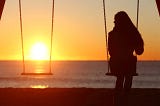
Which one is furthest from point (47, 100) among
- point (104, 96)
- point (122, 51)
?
point (122, 51)

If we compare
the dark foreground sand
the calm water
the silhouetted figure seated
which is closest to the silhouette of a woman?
the silhouetted figure seated

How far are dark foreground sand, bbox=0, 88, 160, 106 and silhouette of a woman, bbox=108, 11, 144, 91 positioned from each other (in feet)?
1.57

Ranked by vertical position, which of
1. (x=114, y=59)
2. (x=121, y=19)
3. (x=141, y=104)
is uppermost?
(x=121, y=19)

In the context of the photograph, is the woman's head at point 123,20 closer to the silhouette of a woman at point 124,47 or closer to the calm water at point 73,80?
the silhouette of a woman at point 124,47

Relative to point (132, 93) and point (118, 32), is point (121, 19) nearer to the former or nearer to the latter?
point (118, 32)

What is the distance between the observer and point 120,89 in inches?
459

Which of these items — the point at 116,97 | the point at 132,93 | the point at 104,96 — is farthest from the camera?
the point at 132,93

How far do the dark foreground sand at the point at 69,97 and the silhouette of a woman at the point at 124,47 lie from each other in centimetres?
48

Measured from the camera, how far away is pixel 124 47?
11.6 metres

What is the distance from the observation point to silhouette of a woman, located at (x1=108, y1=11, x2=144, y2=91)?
11.6 meters

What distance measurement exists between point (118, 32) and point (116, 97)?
1194mm

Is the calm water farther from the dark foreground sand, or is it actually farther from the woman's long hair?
the woman's long hair

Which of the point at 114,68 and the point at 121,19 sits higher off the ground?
the point at 121,19

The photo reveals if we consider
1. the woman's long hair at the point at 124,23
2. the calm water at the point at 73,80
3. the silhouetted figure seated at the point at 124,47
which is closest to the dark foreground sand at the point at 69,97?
the silhouetted figure seated at the point at 124,47
